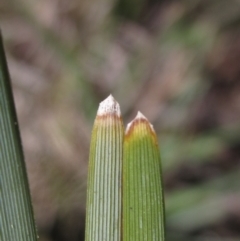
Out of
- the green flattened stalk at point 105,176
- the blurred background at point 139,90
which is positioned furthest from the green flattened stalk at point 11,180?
the blurred background at point 139,90

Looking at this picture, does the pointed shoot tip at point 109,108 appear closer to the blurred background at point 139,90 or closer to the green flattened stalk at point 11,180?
the green flattened stalk at point 11,180

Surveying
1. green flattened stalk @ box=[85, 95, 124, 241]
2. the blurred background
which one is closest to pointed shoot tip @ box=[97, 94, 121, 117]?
green flattened stalk @ box=[85, 95, 124, 241]

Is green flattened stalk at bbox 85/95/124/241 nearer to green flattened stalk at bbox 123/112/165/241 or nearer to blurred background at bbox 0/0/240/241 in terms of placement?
green flattened stalk at bbox 123/112/165/241

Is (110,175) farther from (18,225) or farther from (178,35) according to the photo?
(178,35)

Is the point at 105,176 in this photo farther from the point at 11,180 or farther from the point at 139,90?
the point at 139,90

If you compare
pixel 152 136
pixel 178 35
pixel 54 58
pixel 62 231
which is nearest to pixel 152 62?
pixel 178 35

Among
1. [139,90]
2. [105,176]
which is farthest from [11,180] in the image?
[139,90]

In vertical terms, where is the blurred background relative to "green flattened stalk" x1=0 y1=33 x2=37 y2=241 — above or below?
above
